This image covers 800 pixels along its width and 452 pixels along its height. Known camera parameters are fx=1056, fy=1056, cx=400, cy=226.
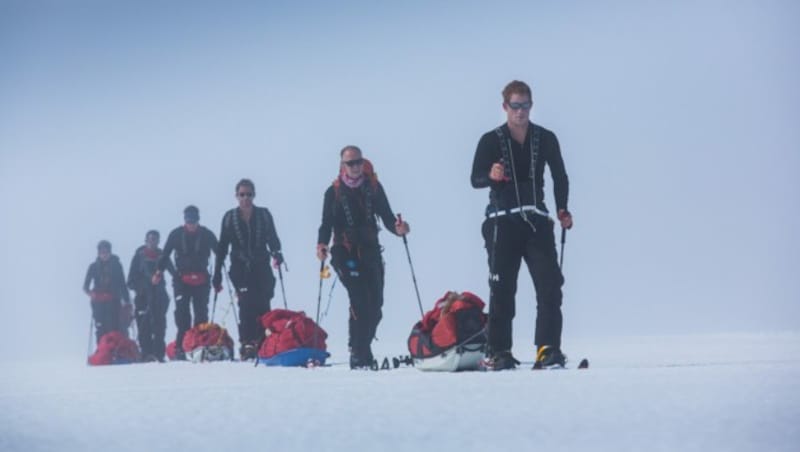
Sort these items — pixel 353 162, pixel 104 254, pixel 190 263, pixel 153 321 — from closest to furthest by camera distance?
pixel 353 162 → pixel 190 263 → pixel 153 321 → pixel 104 254

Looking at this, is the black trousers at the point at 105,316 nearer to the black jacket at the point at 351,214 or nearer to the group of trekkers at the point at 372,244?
the group of trekkers at the point at 372,244

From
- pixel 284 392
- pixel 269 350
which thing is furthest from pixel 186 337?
pixel 284 392

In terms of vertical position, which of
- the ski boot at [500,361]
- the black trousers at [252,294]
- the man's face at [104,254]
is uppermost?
the man's face at [104,254]

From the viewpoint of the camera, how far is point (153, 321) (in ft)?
66.2

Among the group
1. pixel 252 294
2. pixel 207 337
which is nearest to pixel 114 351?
pixel 207 337

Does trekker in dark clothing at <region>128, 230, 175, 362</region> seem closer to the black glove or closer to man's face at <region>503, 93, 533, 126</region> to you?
the black glove

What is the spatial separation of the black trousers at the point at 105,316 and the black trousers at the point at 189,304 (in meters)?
4.29

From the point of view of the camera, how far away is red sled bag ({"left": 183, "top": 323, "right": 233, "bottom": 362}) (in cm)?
1616

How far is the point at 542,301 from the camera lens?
8836mm

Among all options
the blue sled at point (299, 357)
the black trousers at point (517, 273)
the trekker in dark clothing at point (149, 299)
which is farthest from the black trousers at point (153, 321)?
the black trousers at point (517, 273)

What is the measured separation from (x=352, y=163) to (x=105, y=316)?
1228cm

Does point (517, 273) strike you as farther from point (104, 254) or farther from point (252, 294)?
point (104, 254)

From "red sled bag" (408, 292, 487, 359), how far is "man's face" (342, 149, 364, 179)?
216 centimetres

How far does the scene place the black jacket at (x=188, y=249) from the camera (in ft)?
57.7
